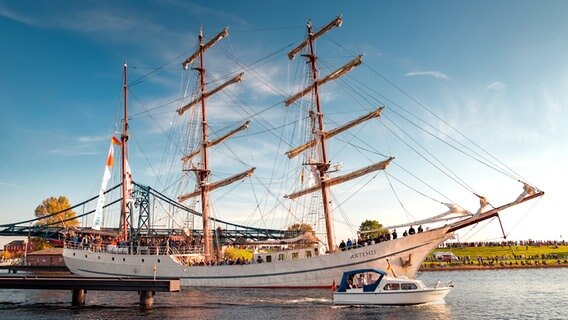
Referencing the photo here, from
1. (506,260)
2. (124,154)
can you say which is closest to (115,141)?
(124,154)

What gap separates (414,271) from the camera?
128ft

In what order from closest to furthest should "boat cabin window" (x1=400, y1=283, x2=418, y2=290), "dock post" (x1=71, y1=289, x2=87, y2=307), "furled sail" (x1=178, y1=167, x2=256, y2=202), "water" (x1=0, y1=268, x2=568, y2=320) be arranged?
"water" (x1=0, y1=268, x2=568, y2=320) → "boat cabin window" (x1=400, y1=283, x2=418, y2=290) → "dock post" (x1=71, y1=289, x2=87, y2=307) → "furled sail" (x1=178, y1=167, x2=256, y2=202)

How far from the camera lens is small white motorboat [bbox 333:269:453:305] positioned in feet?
91.1

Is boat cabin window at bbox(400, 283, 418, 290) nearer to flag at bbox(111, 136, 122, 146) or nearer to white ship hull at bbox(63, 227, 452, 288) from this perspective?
white ship hull at bbox(63, 227, 452, 288)

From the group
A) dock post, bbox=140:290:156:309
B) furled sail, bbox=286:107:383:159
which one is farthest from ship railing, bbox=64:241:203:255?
dock post, bbox=140:290:156:309

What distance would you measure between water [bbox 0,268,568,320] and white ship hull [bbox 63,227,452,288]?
2.75m

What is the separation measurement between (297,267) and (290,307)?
43.7 ft

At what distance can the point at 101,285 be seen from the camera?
99.2ft

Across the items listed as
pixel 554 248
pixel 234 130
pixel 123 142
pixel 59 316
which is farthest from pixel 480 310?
pixel 554 248

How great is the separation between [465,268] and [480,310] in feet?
133

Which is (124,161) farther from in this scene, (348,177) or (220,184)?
(348,177)

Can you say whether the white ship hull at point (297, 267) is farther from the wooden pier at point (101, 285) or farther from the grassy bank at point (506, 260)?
the grassy bank at point (506, 260)

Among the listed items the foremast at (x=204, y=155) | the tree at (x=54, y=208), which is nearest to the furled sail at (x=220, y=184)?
the foremast at (x=204, y=155)

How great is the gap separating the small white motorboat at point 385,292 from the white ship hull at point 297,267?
7219 mm
